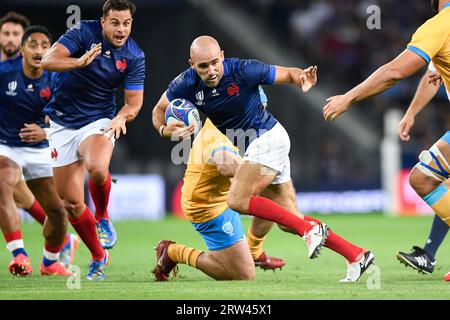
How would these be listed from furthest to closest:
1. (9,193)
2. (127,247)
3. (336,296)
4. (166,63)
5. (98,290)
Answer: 1. (166,63)
2. (127,247)
3. (9,193)
4. (98,290)
5. (336,296)

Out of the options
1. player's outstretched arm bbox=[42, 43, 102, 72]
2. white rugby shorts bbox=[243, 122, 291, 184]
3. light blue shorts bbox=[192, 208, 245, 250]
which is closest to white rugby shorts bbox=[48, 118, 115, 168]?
player's outstretched arm bbox=[42, 43, 102, 72]

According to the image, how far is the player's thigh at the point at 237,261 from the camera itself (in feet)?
25.8

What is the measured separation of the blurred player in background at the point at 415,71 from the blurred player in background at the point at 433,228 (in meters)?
0.49

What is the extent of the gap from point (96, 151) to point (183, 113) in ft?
2.99

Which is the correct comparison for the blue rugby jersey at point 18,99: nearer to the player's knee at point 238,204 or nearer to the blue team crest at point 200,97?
the blue team crest at point 200,97

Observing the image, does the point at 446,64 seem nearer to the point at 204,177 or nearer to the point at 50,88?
the point at 204,177

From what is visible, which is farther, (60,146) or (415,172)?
(60,146)

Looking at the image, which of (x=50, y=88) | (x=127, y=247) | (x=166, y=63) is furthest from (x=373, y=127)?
(x=50, y=88)

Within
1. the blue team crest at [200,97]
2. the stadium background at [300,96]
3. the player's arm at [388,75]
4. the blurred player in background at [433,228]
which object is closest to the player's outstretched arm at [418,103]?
the blurred player in background at [433,228]

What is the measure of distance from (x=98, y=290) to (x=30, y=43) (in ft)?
10.3

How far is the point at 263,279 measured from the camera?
797 centimetres

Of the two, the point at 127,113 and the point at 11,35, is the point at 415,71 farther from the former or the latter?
the point at 11,35

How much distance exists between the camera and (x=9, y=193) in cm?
891

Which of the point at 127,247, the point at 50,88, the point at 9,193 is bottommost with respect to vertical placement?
the point at 127,247
